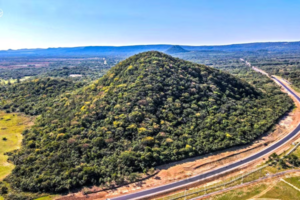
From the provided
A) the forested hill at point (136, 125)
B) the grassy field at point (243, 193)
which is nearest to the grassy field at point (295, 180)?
the grassy field at point (243, 193)

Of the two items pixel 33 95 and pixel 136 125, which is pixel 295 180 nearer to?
pixel 136 125

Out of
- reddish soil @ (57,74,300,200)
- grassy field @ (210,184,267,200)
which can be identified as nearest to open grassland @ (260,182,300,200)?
grassy field @ (210,184,267,200)

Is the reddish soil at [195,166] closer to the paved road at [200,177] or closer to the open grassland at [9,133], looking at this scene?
the paved road at [200,177]

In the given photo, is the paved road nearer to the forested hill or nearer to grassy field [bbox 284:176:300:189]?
the forested hill

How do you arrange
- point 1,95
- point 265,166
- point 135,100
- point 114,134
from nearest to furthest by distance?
1. point 265,166
2. point 114,134
3. point 135,100
4. point 1,95

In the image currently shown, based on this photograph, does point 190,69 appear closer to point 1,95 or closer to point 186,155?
point 186,155

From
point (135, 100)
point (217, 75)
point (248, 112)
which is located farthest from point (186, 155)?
point (217, 75)

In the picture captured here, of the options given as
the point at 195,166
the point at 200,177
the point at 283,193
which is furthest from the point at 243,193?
the point at 195,166
